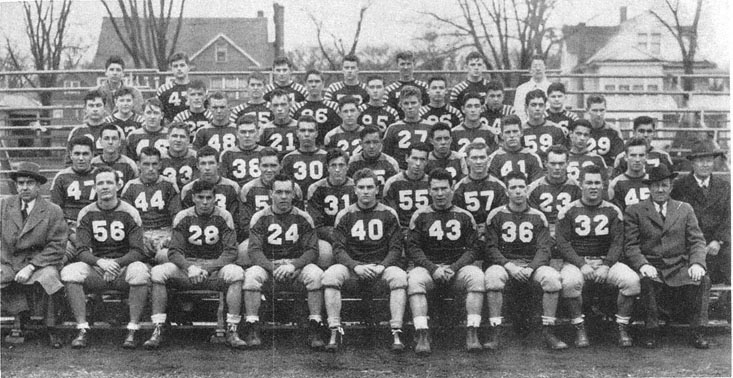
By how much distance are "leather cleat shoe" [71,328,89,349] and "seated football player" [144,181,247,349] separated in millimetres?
499

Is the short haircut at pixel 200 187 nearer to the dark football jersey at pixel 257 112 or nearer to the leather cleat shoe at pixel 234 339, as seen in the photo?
the leather cleat shoe at pixel 234 339

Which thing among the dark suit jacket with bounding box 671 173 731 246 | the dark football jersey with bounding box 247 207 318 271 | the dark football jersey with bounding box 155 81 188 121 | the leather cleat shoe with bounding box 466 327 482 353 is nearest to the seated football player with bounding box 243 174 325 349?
the dark football jersey with bounding box 247 207 318 271

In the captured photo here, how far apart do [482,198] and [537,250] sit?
75 cm

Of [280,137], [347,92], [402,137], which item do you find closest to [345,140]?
[402,137]

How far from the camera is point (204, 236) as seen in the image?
6.18 meters

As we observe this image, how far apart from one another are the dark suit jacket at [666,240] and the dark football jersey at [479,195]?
42.3 inches

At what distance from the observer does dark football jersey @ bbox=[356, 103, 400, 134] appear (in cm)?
802

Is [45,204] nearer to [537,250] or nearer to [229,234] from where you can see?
[229,234]

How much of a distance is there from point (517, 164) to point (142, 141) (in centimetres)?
363

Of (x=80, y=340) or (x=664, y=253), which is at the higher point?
(x=664, y=253)

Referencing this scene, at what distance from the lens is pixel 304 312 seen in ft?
20.2

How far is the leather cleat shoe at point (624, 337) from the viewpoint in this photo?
19.0 feet

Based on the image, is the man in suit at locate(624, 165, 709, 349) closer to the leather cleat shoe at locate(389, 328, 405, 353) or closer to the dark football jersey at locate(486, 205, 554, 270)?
the dark football jersey at locate(486, 205, 554, 270)

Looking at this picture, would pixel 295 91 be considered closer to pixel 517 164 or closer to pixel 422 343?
pixel 517 164
